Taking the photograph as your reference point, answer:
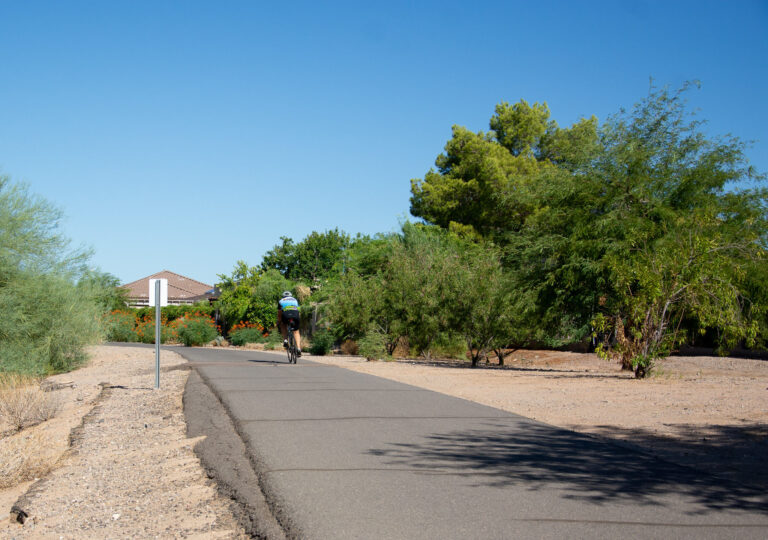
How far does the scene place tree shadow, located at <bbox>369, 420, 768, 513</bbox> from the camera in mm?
6086

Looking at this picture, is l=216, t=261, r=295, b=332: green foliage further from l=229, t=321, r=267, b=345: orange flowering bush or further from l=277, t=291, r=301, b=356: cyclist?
l=277, t=291, r=301, b=356: cyclist

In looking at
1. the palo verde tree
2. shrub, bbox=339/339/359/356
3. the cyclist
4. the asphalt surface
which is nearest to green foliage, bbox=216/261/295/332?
shrub, bbox=339/339/359/356

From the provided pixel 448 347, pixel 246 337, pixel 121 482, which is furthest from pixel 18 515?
pixel 246 337

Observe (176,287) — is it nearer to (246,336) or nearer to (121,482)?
(246,336)

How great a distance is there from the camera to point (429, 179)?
158 feet

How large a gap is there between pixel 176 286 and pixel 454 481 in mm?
94365

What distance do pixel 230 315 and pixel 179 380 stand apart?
3020cm

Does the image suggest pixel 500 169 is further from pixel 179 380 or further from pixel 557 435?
pixel 557 435

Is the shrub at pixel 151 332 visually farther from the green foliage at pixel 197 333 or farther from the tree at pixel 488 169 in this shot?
the tree at pixel 488 169

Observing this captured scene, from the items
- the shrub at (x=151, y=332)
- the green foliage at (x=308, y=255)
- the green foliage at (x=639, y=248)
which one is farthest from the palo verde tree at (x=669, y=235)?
the green foliage at (x=308, y=255)

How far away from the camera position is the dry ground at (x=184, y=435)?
A: 6.17 meters

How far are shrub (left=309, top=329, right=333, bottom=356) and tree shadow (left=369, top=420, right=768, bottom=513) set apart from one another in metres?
22.9

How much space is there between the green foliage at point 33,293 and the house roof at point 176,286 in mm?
68574

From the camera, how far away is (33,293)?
790 inches
